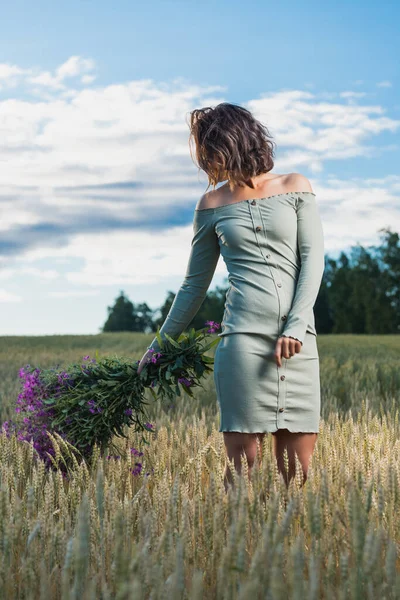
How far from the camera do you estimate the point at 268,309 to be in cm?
276

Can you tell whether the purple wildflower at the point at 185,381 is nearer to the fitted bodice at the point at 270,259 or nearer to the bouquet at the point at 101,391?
the bouquet at the point at 101,391

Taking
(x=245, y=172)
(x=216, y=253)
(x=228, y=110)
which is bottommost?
(x=216, y=253)

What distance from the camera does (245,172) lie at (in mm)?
2883

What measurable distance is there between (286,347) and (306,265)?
369 millimetres

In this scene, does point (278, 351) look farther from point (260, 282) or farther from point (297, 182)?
point (297, 182)

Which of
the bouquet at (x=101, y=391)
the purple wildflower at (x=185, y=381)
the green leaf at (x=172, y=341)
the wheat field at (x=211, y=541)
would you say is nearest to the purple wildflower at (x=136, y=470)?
the wheat field at (x=211, y=541)

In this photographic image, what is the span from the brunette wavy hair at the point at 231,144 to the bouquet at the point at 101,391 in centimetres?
78

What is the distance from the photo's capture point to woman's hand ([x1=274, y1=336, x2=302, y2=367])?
2.68 m

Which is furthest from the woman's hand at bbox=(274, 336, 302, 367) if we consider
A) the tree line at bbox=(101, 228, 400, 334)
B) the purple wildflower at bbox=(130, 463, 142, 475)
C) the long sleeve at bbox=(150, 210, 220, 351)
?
the tree line at bbox=(101, 228, 400, 334)

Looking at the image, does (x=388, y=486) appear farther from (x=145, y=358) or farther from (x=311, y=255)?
(x=145, y=358)

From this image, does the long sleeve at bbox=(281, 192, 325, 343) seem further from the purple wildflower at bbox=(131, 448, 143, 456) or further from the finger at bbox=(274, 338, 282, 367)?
the purple wildflower at bbox=(131, 448, 143, 456)

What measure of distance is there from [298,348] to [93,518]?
40.3 inches

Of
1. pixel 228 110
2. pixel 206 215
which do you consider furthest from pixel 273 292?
pixel 228 110

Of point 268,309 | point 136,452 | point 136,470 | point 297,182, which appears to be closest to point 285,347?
point 268,309
